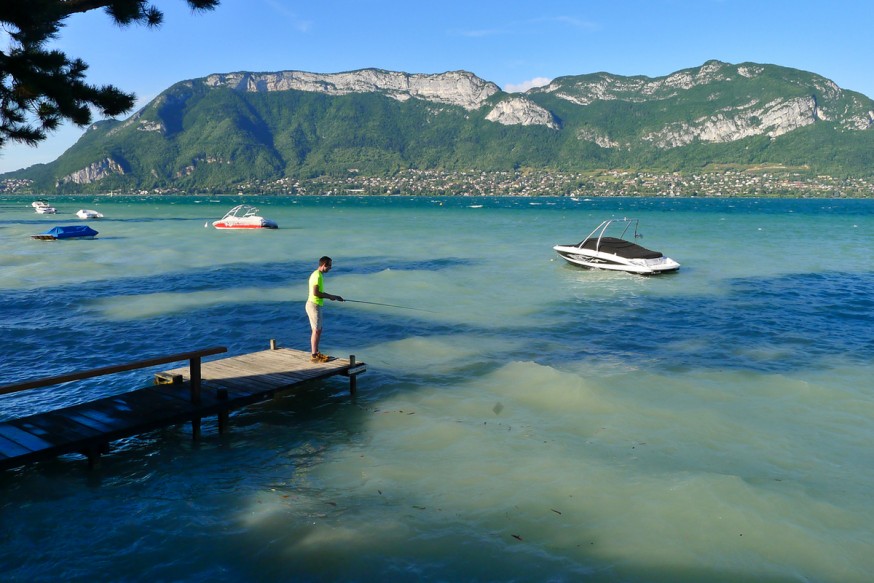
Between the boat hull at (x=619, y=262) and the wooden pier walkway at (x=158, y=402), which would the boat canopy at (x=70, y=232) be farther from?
the wooden pier walkway at (x=158, y=402)

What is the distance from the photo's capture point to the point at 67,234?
204 feet

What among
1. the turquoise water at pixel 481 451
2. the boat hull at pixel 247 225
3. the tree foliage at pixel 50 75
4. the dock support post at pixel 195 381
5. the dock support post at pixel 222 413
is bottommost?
the turquoise water at pixel 481 451

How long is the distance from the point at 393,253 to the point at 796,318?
33.0 meters

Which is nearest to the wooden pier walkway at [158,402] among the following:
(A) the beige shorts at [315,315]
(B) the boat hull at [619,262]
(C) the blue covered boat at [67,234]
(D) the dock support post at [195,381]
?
(D) the dock support post at [195,381]

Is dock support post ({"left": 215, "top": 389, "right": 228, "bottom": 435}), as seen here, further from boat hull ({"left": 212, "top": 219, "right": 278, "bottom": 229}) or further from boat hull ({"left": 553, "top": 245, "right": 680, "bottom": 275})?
boat hull ({"left": 212, "top": 219, "right": 278, "bottom": 229})

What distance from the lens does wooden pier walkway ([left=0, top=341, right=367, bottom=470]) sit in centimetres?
1058

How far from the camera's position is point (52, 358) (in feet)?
61.8

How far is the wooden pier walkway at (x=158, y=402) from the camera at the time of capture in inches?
416

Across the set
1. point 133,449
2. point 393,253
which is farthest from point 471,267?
point 133,449

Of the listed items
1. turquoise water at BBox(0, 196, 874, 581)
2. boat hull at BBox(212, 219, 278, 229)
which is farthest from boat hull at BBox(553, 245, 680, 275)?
boat hull at BBox(212, 219, 278, 229)

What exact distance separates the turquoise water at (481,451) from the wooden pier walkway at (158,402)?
66cm

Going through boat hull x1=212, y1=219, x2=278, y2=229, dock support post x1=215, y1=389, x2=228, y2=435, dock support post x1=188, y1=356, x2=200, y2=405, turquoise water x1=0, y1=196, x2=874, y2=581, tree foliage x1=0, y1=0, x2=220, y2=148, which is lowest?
turquoise water x1=0, y1=196, x2=874, y2=581

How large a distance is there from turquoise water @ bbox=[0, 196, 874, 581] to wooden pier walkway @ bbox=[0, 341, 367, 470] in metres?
0.66

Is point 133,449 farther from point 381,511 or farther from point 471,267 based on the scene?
point 471,267
